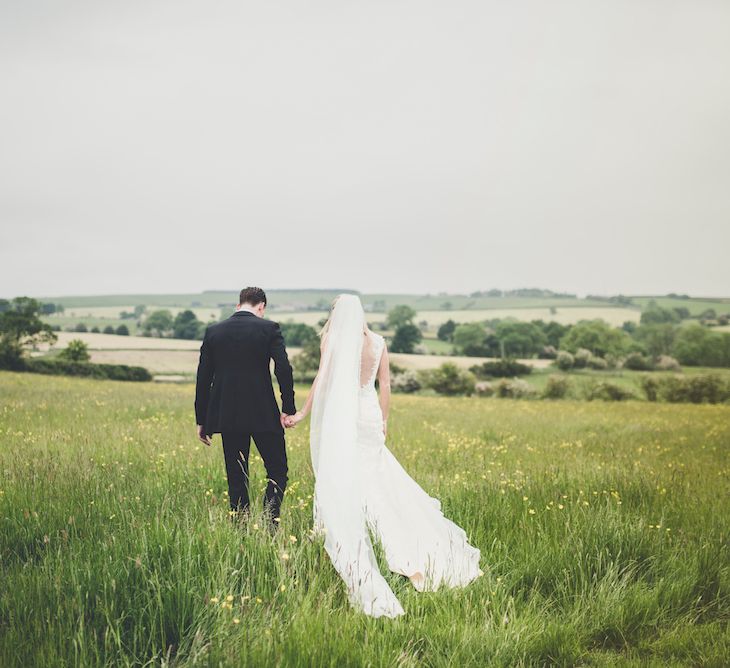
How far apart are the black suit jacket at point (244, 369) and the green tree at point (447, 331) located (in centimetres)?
7786

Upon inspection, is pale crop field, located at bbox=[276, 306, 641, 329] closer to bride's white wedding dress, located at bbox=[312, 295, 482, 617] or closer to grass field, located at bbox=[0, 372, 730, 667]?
grass field, located at bbox=[0, 372, 730, 667]

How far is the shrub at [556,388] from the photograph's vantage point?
4391cm

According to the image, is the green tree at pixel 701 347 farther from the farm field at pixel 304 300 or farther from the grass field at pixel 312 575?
the grass field at pixel 312 575

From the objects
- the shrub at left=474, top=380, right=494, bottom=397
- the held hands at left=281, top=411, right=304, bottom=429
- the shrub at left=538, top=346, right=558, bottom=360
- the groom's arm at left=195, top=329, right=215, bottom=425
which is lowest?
the shrub at left=474, top=380, right=494, bottom=397

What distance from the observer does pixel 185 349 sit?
58406mm

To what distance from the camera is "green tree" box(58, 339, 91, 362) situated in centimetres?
4521

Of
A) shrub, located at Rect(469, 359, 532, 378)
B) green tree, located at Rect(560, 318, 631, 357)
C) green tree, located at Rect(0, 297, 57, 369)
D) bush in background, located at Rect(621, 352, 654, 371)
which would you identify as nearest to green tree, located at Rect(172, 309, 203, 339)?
green tree, located at Rect(0, 297, 57, 369)

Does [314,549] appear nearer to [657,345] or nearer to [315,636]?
[315,636]

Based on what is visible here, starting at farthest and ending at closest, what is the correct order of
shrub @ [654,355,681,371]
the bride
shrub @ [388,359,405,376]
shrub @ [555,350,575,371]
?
shrub @ [555,350,575,371], shrub @ [654,355,681,371], shrub @ [388,359,405,376], the bride

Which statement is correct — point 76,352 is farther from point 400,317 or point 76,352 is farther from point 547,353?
point 547,353

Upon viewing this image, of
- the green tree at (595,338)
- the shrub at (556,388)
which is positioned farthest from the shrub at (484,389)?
the green tree at (595,338)

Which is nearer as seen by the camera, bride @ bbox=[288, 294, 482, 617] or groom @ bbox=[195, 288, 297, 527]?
bride @ bbox=[288, 294, 482, 617]

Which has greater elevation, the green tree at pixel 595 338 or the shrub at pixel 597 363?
the green tree at pixel 595 338

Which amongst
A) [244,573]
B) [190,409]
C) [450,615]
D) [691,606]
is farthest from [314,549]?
[190,409]
